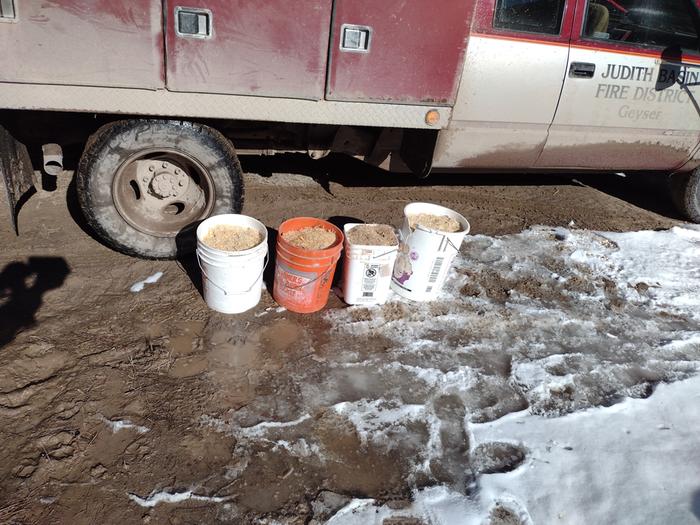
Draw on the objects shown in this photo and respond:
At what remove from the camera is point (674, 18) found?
432cm

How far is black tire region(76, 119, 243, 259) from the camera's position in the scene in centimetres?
346

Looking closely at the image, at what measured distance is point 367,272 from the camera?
11.5 feet

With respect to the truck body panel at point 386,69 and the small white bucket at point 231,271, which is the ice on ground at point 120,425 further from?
the truck body panel at point 386,69

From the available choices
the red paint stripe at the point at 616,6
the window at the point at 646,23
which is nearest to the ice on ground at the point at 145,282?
the window at the point at 646,23

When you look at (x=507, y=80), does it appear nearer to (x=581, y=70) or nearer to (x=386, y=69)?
(x=581, y=70)

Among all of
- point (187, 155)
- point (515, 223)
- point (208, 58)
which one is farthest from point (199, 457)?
point (515, 223)

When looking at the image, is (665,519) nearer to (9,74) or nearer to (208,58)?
(208,58)

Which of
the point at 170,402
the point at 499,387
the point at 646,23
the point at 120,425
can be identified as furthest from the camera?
the point at 646,23

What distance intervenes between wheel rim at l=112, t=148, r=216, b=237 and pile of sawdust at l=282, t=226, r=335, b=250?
73 centimetres

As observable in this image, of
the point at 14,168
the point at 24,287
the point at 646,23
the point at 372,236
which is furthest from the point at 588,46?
the point at 24,287

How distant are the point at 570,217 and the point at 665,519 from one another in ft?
11.4

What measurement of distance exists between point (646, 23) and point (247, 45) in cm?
324

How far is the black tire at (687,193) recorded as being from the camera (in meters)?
5.25

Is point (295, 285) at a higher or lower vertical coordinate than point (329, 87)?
lower
